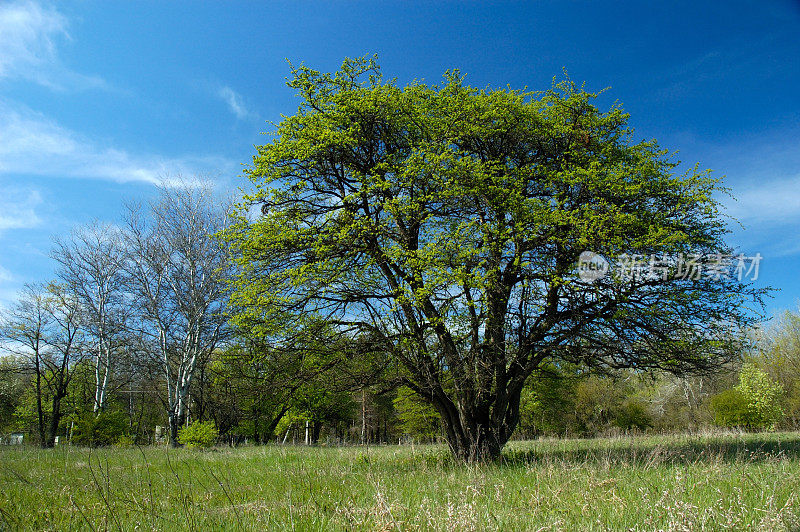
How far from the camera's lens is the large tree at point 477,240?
345 inches

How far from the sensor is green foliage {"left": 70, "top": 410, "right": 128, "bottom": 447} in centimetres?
1744

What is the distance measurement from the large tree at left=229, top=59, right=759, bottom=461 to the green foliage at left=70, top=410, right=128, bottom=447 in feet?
41.7

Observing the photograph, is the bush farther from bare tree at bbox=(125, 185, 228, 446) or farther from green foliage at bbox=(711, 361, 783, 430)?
green foliage at bbox=(711, 361, 783, 430)

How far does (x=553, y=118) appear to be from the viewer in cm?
1066

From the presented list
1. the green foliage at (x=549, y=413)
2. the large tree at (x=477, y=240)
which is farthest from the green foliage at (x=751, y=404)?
the large tree at (x=477, y=240)

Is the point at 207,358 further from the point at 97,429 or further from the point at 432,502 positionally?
the point at 432,502

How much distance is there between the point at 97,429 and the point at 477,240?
57.9ft

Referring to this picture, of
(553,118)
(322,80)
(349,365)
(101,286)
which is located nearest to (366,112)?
(322,80)

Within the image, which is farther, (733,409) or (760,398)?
(733,409)

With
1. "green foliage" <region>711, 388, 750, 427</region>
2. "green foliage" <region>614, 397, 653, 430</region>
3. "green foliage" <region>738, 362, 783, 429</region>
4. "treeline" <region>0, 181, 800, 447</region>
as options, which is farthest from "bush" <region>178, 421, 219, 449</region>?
"green foliage" <region>614, 397, 653, 430</region>

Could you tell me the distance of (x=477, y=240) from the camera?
31.9ft

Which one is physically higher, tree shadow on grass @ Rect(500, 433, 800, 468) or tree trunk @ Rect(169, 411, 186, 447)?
tree shadow on grass @ Rect(500, 433, 800, 468)

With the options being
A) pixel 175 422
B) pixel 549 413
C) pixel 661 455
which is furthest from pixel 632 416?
pixel 175 422

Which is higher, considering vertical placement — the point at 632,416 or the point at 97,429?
the point at 97,429
